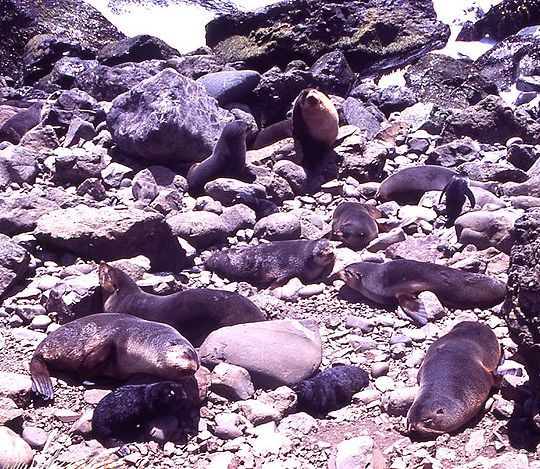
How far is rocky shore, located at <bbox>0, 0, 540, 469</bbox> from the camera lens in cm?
357

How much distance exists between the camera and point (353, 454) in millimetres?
3334

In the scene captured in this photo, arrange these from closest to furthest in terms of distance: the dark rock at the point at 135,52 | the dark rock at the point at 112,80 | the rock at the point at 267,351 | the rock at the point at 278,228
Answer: the rock at the point at 267,351, the rock at the point at 278,228, the dark rock at the point at 112,80, the dark rock at the point at 135,52

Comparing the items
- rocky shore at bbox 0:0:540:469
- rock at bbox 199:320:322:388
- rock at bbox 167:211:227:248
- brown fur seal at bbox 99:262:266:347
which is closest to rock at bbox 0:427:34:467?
rocky shore at bbox 0:0:540:469

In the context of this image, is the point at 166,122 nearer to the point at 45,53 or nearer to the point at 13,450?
the point at 13,450

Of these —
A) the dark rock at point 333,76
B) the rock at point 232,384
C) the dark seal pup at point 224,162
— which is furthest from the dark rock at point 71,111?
the rock at point 232,384

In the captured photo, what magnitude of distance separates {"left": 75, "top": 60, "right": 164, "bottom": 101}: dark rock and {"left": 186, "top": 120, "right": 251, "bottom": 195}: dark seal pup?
3214mm

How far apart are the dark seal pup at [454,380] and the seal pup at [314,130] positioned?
3.90m

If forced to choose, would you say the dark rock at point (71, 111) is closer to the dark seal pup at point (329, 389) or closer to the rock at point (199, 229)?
the rock at point (199, 229)

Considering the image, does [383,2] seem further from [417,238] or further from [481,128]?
[417,238]

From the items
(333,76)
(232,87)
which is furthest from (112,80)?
(333,76)

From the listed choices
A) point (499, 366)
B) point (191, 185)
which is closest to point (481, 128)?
point (191, 185)

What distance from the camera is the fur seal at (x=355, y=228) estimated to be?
6.02 meters

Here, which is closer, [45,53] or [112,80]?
[112,80]

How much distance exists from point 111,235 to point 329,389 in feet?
7.56
